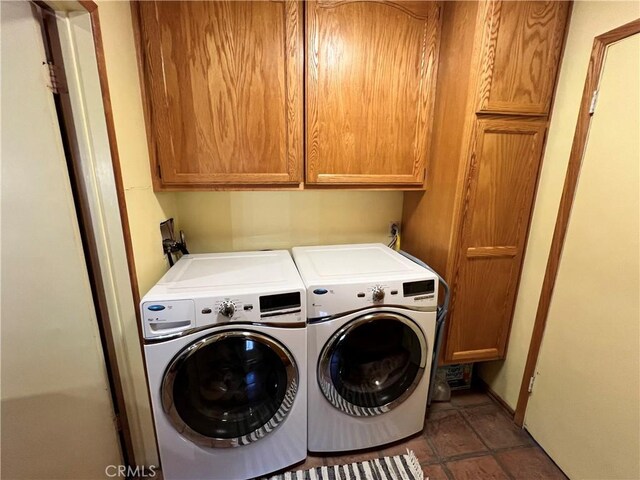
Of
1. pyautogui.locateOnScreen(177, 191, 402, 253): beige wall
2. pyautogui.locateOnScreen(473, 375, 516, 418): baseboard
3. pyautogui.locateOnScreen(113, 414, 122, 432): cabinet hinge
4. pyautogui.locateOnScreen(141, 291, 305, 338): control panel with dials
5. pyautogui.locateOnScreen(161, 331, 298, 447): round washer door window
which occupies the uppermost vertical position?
pyautogui.locateOnScreen(177, 191, 402, 253): beige wall

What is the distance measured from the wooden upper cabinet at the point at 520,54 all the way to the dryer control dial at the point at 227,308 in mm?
1344

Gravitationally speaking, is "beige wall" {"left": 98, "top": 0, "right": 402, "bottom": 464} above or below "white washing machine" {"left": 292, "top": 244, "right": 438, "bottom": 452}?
above

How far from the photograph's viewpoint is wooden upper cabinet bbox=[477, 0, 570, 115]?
3.98ft

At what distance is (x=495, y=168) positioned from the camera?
4.49 ft

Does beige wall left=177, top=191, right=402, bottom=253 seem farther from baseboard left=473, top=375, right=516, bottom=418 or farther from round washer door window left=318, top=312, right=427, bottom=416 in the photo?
baseboard left=473, top=375, right=516, bottom=418

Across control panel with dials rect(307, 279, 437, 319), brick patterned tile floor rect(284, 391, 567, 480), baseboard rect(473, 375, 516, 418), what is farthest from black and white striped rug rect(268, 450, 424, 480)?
control panel with dials rect(307, 279, 437, 319)

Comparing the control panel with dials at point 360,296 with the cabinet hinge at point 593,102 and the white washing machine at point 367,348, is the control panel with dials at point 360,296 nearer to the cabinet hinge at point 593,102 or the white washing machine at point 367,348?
the white washing machine at point 367,348

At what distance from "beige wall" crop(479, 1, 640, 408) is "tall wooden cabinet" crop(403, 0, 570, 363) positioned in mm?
38

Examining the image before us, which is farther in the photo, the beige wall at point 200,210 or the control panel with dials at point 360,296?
the control panel with dials at point 360,296

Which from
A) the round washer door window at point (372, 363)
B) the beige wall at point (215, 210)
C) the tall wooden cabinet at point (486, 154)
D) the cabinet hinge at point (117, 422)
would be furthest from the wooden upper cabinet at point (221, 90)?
the cabinet hinge at point (117, 422)

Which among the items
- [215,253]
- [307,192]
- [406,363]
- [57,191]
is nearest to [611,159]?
[406,363]

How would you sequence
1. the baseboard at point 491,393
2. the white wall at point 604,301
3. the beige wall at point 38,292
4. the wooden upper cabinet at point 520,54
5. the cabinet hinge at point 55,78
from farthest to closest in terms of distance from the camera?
the baseboard at point 491,393, the wooden upper cabinet at point 520,54, the white wall at point 604,301, the cabinet hinge at point 55,78, the beige wall at point 38,292

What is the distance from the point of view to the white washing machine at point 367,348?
A: 124cm

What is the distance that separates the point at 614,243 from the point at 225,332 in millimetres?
1551
